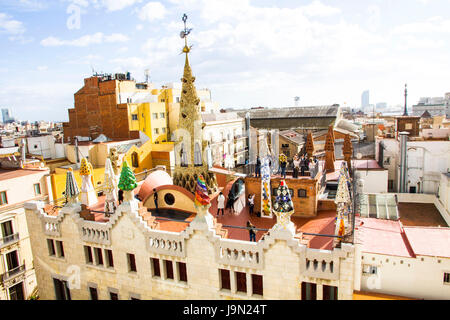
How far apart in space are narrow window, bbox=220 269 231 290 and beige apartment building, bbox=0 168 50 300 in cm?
2635

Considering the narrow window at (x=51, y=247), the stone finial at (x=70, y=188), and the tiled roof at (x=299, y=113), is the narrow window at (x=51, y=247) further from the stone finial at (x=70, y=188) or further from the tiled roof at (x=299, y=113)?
the tiled roof at (x=299, y=113)

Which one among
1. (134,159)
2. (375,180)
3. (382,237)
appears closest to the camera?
(382,237)

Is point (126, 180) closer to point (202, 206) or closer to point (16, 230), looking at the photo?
point (202, 206)

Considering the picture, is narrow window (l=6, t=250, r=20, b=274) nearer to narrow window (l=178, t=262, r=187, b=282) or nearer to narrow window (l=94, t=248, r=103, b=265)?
narrow window (l=94, t=248, r=103, b=265)

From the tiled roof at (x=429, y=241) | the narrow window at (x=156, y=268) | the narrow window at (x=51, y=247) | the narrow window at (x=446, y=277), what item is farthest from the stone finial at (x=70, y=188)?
the narrow window at (x=446, y=277)

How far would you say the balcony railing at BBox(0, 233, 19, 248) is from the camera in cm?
3153

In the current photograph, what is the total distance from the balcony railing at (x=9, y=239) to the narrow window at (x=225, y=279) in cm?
2633

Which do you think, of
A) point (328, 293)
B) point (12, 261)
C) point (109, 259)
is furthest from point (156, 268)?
point (12, 261)

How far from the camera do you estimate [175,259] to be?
17.1 metres

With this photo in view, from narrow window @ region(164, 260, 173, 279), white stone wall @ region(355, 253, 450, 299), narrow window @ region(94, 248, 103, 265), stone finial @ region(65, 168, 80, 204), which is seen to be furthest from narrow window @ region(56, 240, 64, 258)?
white stone wall @ region(355, 253, 450, 299)

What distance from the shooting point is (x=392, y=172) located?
42531mm

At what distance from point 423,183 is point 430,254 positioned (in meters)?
25.0

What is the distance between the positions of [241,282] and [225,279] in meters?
0.85

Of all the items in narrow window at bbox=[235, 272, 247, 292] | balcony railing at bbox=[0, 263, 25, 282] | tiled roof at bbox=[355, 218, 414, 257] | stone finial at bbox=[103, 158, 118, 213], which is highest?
stone finial at bbox=[103, 158, 118, 213]
